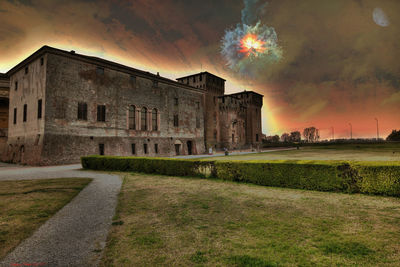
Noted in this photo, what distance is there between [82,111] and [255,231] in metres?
24.7

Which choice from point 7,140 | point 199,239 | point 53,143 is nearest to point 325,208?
point 199,239

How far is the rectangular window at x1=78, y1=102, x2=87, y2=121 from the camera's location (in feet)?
78.2

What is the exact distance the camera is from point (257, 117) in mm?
65562

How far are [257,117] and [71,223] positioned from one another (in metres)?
64.1

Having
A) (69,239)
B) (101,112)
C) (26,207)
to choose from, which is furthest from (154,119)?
(69,239)

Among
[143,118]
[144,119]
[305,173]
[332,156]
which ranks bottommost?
[332,156]

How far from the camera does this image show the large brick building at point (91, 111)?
21734 millimetres

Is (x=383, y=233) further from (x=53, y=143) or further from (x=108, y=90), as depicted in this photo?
(x=108, y=90)

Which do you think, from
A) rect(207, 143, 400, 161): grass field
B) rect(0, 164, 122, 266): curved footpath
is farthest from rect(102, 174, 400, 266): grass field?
rect(207, 143, 400, 161): grass field

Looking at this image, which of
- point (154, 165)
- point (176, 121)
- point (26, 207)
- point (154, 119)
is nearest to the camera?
point (26, 207)

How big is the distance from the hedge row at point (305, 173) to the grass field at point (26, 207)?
5.83 meters

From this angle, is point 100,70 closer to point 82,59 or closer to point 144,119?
point 82,59

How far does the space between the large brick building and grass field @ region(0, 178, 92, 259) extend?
45.3ft

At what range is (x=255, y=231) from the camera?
4.56 m
